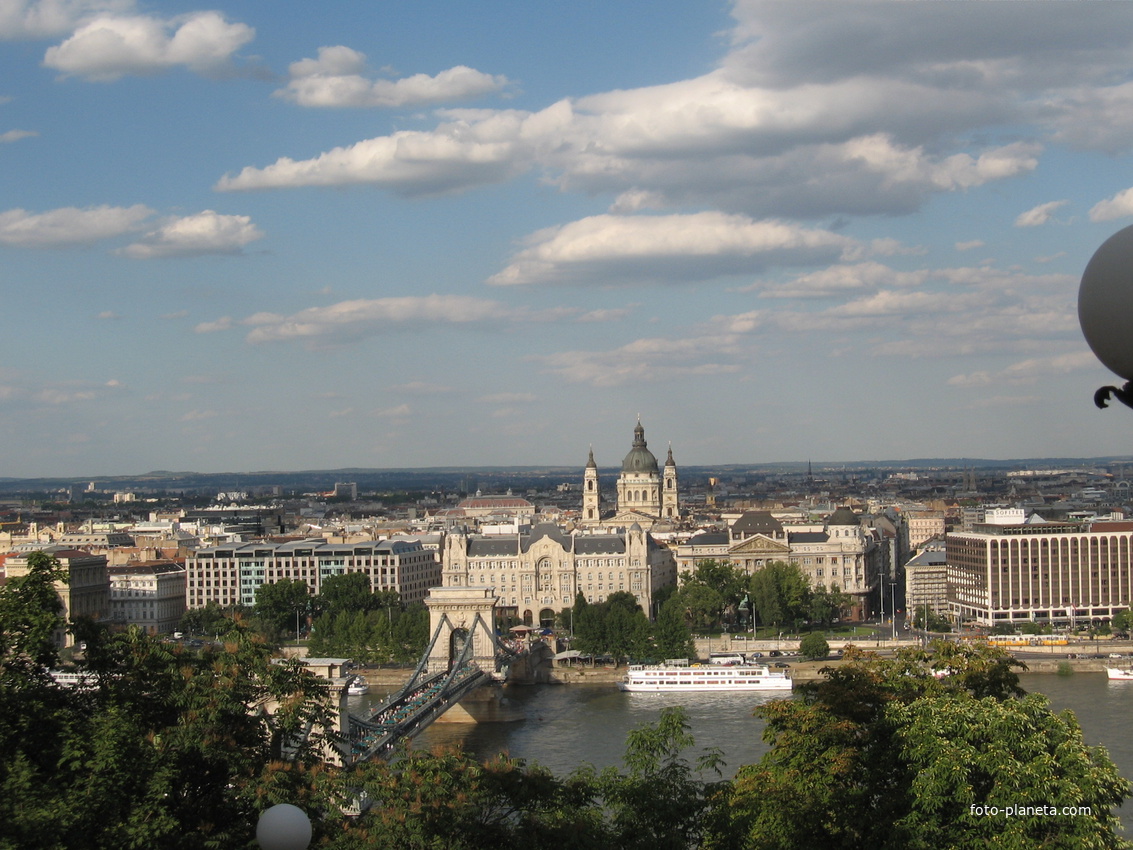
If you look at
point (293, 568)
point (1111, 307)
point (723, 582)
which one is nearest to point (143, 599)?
point (293, 568)

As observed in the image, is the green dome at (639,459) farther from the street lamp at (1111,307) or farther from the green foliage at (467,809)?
the street lamp at (1111,307)

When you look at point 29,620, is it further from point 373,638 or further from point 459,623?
point 373,638

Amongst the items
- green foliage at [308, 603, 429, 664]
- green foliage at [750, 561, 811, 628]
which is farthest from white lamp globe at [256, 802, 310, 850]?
green foliage at [750, 561, 811, 628]

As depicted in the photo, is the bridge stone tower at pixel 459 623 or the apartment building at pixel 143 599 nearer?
the bridge stone tower at pixel 459 623

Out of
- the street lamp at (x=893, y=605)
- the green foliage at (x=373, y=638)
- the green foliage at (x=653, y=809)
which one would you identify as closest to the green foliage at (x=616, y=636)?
the green foliage at (x=373, y=638)

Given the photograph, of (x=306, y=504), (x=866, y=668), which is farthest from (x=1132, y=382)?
(x=306, y=504)

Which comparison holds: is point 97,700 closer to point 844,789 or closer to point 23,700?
point 23,700

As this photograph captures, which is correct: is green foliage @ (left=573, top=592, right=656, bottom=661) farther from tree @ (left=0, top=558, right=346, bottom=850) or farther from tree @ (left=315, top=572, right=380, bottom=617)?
tree @ (left=0, top=558, right=346, bottom=850)
